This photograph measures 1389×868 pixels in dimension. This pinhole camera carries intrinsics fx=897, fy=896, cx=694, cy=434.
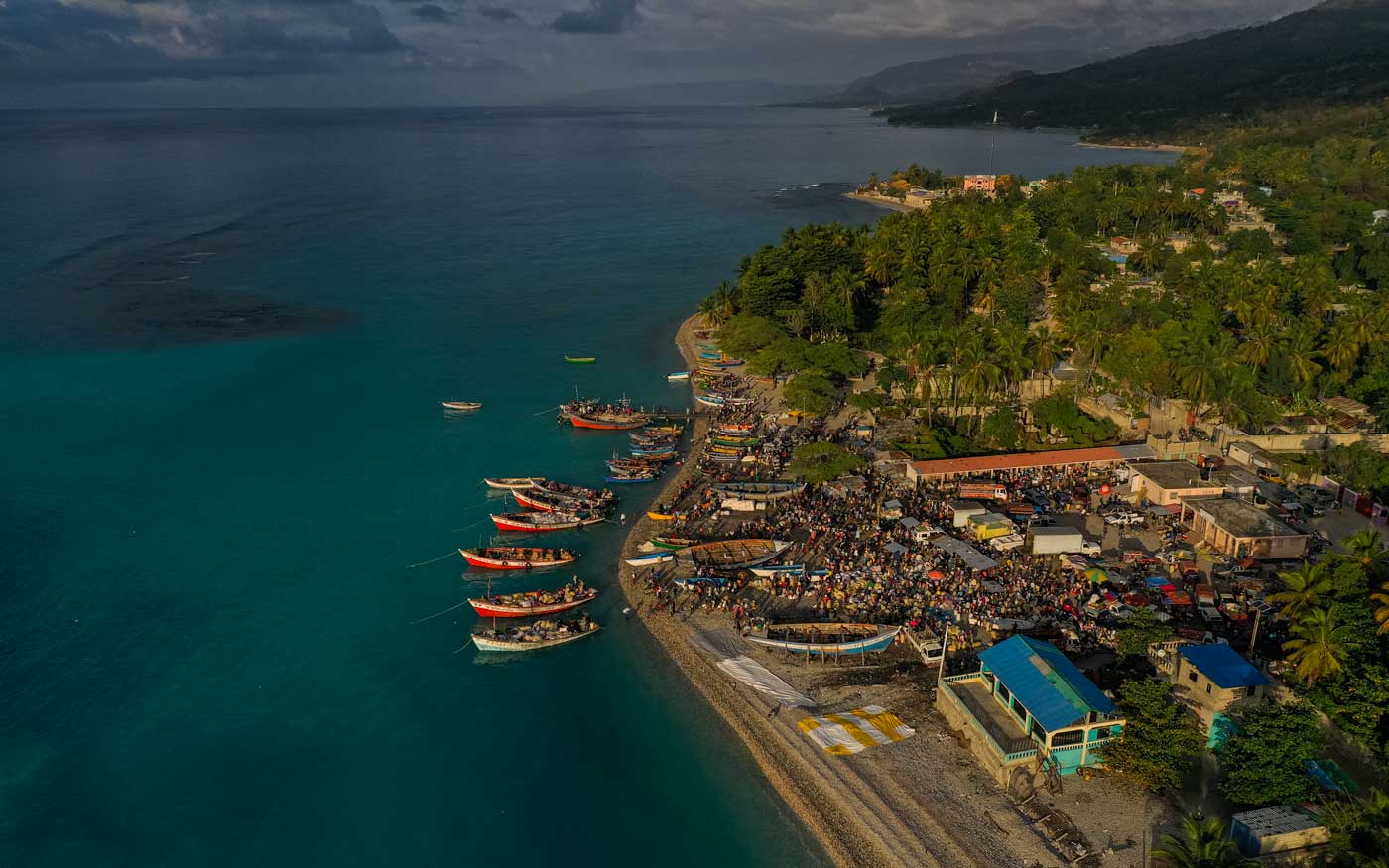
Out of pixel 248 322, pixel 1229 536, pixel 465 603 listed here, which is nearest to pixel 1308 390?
pixel 1229 536

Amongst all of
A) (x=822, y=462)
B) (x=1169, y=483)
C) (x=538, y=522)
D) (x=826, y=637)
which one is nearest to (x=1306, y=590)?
(x=1169, y=483)

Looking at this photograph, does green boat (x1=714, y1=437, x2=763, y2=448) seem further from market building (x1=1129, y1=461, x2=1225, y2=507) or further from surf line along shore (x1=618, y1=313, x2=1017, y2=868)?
market building (x1=1129, y1=461, x2=1225, y2=507)

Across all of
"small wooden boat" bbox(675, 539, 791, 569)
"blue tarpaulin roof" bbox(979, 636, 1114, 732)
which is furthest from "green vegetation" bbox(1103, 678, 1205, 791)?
"small wooden boat" bbox(675, 539, 791, 569)

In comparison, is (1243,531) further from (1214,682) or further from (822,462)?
(822,462)

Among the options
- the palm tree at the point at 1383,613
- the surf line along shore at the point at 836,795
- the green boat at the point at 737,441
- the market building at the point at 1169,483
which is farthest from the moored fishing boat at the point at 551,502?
the palm tree at the point at 1383,613

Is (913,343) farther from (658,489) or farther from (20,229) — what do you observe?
(20,229)

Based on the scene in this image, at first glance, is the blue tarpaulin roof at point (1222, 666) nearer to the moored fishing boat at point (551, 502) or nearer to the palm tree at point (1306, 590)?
the palm tree at point (1306, 590)
